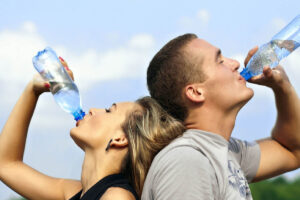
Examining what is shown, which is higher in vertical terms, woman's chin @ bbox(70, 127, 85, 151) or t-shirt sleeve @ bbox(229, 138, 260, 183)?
woman's chin @ bbox(70, 127, 85, 151)

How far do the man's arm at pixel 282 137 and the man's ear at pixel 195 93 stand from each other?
0.71 m

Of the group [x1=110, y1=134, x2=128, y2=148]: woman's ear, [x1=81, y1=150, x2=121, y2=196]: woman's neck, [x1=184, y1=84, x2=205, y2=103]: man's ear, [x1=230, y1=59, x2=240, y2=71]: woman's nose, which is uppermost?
[x1=230, y1=59, x2=240, y2=71]: woman's nose

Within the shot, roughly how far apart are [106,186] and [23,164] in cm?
106

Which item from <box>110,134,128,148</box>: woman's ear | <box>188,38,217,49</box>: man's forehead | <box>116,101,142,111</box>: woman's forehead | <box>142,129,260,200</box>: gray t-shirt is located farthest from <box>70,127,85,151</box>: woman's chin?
<box>188,38,217,49</box>: man's forehead

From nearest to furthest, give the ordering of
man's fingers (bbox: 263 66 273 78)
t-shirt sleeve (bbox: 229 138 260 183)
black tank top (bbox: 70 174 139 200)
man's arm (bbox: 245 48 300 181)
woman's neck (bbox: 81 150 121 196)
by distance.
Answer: black tank top (bbox: 70 174 139 200) → woman's neck (bbox: 81 150 121 196) → man's fingers (bbox: 263 66 273 78) → t-shirt sleeve (bbox: 229 138 260 183) → man's arm (bbox: 245 48 300 181)

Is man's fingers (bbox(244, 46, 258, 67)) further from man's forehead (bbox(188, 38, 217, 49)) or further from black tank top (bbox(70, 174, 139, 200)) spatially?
black tank top (bbox(70, 174, 139, 200))

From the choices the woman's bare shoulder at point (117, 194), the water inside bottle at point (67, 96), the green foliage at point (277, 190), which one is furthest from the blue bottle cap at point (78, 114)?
the green foliage at point (277, 190)

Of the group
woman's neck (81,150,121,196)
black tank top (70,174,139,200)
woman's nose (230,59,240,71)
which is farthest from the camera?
woman's nose (230,59,240,71)

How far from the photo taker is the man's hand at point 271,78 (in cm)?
418

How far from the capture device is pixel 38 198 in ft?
14.3

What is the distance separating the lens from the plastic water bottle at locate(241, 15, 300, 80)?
14.9ft

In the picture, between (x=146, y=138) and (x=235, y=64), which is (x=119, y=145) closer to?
(x=146, y=138)

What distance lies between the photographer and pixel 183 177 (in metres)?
3.30

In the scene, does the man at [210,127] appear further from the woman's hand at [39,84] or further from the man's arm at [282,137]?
Result: the woman's hand at [39,84]
